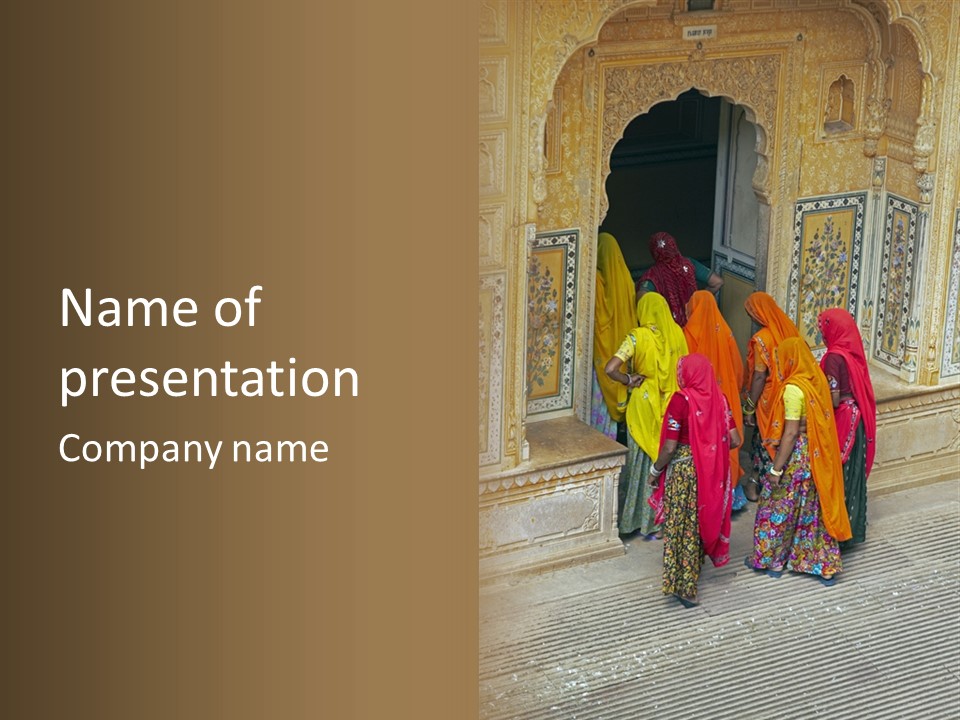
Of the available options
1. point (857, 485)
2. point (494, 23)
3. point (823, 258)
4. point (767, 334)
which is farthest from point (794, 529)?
point (494, 23)

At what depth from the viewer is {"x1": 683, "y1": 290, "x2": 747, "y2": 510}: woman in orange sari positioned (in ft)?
25.5

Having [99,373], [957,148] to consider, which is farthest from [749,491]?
[99,373]

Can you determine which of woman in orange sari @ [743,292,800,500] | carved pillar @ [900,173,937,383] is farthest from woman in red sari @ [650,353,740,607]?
carved pillar @ [900,173,937,383]

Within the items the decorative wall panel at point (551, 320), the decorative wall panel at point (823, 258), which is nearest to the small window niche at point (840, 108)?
the decorative wall panel at point (823, 258)

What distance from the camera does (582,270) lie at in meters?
7.53

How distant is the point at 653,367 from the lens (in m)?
7.47

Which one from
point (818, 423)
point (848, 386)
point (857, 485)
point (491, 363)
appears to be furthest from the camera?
point (857, 485)

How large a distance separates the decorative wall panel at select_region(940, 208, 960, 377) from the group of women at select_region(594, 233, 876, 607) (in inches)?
39.4

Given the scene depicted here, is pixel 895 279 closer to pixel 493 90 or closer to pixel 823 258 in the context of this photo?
pixel 823 258

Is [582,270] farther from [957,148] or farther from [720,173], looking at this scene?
[957,148]

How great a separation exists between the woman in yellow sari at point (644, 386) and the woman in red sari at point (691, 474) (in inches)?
18.2

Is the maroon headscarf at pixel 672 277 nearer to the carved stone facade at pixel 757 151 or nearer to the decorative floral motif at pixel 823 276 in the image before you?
the carved stone facade at pixel 757 151

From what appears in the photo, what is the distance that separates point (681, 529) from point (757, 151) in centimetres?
214

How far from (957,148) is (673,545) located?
255 centimetres
